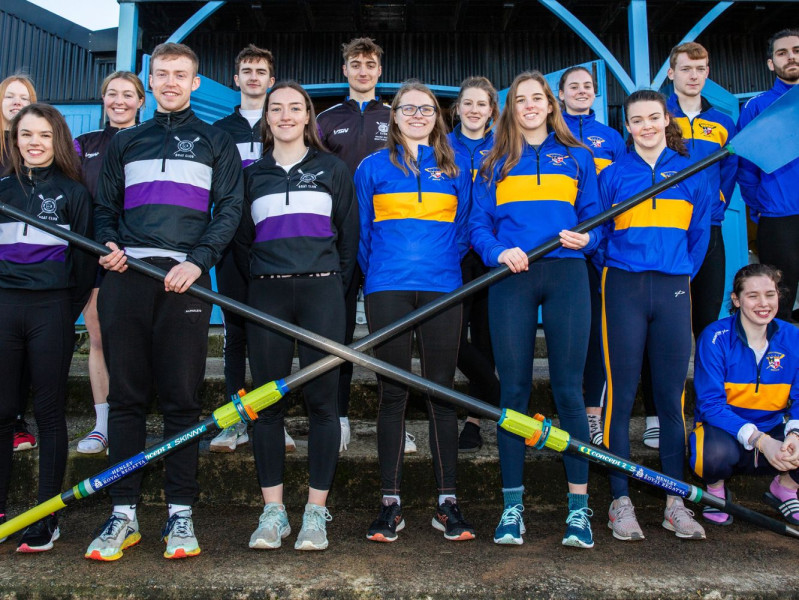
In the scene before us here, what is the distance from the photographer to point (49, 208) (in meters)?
2.85

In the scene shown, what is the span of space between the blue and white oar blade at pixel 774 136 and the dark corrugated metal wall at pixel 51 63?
566 cm

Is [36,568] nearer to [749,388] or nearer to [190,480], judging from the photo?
[190,480]

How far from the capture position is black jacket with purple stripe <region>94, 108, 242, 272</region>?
105 inches

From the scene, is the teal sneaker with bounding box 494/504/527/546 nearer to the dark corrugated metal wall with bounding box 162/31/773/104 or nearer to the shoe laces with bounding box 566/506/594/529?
the shoe laces with bounding box 566/506/594/529

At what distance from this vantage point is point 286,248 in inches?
107

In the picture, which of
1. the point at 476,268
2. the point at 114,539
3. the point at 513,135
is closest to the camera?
the point at 114,539

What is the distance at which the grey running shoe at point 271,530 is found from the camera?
8.34 feet

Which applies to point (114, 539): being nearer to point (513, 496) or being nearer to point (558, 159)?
point (513, 496)

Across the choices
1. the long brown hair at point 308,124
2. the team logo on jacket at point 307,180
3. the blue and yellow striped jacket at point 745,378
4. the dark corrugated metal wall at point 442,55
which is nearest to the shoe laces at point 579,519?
the blue and yellow striped jacket at point 745,378

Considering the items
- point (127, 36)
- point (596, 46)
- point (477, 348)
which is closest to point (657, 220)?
point (477, 348)

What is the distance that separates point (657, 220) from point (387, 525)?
1.73m

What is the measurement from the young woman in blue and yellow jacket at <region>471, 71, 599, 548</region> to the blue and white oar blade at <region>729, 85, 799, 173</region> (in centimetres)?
74

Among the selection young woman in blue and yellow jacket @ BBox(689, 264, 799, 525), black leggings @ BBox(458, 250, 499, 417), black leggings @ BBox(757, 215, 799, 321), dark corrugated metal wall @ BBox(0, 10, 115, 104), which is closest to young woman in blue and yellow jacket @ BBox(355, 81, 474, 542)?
black leggings @ BBox(458, 250, 499, 417)

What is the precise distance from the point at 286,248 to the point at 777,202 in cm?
248
